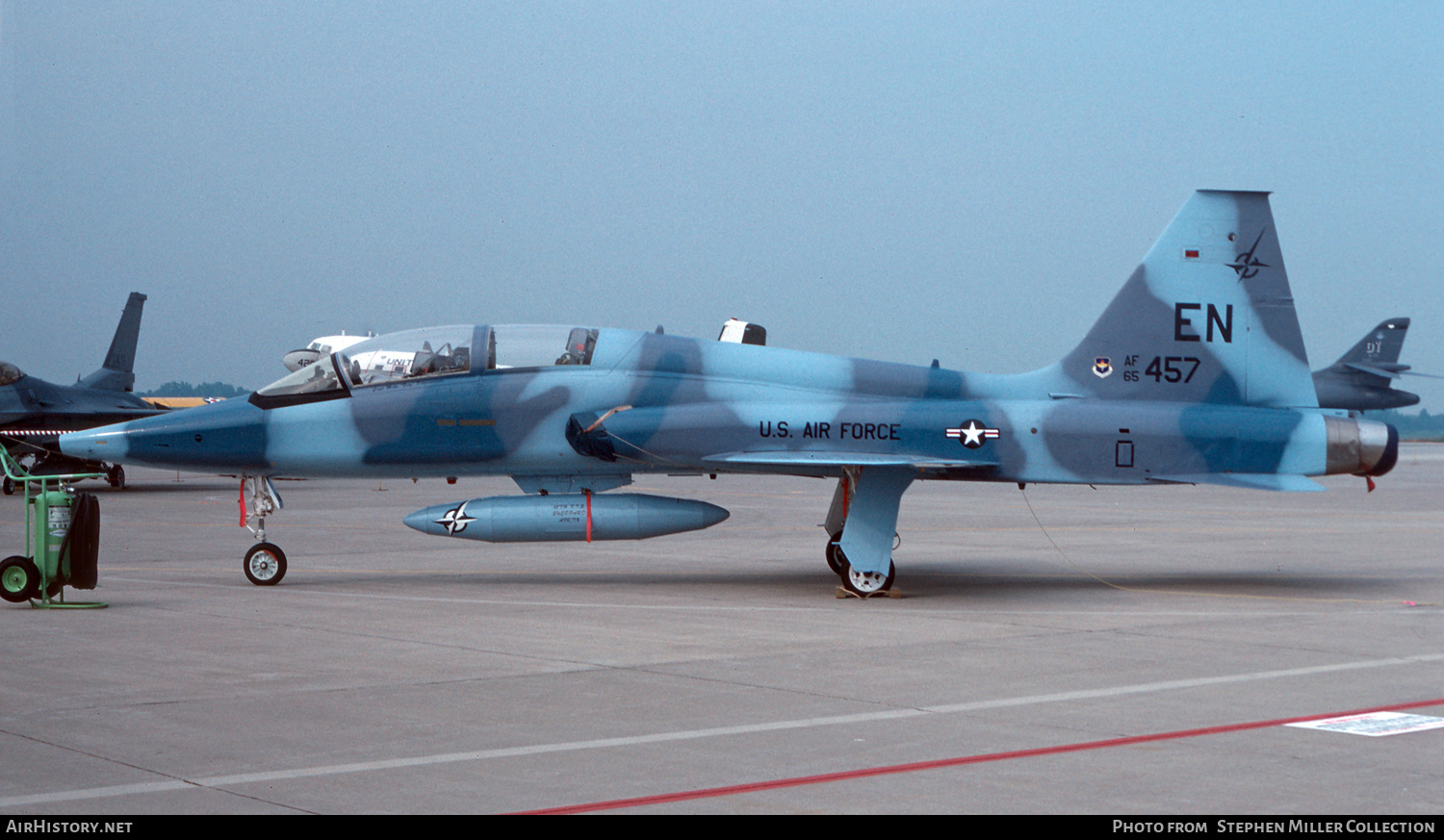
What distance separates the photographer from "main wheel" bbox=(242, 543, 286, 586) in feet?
46.0

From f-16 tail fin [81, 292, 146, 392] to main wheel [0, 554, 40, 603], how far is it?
104 ft

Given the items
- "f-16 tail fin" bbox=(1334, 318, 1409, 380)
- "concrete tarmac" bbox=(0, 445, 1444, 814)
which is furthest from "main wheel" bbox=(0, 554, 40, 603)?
→ "f-16 tail fin" bbox=(1334, 318, 1409, 380)

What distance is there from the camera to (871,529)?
42.8 ft

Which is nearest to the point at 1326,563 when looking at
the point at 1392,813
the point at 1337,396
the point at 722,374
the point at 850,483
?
the point at 850,483

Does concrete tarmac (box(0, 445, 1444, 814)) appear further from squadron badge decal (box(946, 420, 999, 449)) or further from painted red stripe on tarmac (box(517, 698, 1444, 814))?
squadron badge decal (box(946, 420, 999, 449))

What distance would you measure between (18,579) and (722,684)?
711 cm

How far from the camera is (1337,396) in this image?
5100 cm

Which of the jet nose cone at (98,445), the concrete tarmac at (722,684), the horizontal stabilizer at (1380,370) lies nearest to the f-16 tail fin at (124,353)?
the concrete tarmac at (722,684)

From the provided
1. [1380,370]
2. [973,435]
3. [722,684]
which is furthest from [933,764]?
[1380,370]

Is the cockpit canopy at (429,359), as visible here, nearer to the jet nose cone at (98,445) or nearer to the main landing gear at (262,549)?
the main landing gear at (262,549)

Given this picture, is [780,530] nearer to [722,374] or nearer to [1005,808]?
[722,374]

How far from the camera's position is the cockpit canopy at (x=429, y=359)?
13789 millimetres

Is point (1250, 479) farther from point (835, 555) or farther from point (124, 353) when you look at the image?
point (124, 353)

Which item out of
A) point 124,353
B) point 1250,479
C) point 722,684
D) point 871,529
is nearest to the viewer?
point 722,684
